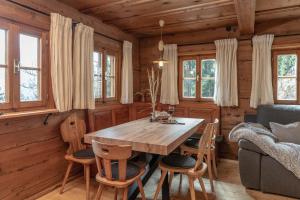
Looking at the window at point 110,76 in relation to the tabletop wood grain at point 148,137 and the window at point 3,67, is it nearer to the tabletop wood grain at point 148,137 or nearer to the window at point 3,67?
the tabletop wood grain at point 148,137

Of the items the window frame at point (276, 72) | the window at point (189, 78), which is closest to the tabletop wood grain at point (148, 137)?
the window at point (189, 78)

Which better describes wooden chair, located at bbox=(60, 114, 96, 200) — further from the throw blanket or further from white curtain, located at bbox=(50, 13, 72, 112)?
the throw blanket

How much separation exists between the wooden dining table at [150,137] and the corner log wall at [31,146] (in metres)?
0.80

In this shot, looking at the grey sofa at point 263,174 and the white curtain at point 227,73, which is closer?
the grey sofa at point 263,174

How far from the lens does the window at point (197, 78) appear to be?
166 inches

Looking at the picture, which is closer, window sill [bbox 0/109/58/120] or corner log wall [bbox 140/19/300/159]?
window sill [bbox 0/109/58/120]

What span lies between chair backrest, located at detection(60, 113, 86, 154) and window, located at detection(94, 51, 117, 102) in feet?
2.46

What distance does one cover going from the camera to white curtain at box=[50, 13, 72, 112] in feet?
8.83

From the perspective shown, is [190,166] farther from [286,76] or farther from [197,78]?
[286,76]

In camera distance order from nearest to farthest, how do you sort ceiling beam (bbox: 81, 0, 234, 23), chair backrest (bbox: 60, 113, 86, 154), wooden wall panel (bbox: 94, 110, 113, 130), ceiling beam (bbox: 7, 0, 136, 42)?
ceiling beam (bbox: 7, 0, 136, 42), chair backrest (bbox: 60, 113, 86, 154), ceiling beam (bbox: 81, 0, 234, 23), wooden wall panel (bbox: 94, 110, 113, 130)

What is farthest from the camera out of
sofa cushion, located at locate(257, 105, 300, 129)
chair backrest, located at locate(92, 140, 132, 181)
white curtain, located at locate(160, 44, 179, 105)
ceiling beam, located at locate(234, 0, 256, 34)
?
white curtain, located at locate(160, 44, 179, 105)

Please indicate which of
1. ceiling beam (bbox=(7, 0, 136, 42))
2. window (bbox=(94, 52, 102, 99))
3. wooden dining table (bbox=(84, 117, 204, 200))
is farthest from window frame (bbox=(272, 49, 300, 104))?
window (bbox=(94, 52, 102, 99))

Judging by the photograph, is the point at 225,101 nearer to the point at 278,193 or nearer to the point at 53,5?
the point at 278,193

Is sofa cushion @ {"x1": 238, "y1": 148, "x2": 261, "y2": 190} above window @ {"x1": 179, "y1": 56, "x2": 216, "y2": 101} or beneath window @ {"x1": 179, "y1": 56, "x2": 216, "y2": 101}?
beneath
